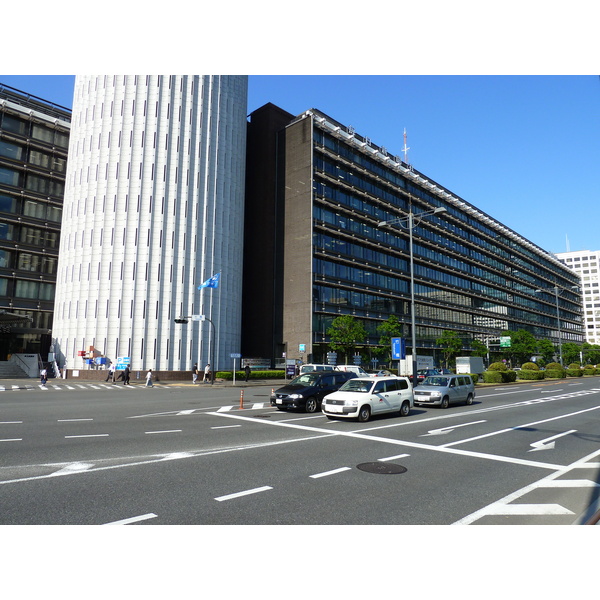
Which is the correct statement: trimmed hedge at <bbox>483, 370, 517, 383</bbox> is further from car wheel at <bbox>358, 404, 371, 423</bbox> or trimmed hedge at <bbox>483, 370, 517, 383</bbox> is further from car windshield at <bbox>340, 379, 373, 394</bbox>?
car wheel at <bbox>358, 404, 371, 423</bbox>

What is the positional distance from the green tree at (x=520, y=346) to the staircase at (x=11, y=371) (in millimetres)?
73974

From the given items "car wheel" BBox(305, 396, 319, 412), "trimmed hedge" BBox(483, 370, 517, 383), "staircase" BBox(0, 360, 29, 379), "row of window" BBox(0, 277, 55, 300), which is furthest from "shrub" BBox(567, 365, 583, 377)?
"row of window" BBox(0, 277, 55, 300)

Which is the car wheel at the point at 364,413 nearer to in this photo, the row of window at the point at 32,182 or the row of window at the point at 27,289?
the row of window at the point at 27,289

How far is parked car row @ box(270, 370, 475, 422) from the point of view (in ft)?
53.4

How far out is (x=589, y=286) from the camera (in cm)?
16688

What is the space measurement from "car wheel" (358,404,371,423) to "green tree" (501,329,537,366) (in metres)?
70.2

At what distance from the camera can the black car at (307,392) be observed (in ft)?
62.1

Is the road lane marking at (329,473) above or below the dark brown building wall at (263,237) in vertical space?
below

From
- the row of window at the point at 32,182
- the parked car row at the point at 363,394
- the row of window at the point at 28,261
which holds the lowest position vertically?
the parked car row at the point at 363,394

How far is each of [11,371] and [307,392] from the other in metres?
39.3

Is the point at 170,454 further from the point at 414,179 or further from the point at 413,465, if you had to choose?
the point at 414,179

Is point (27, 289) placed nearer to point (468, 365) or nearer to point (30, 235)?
point (30, 235)

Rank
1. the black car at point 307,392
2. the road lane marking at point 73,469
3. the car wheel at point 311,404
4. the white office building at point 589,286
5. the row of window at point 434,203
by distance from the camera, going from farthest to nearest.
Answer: the white office building at point 589,286
the row of window at point 434,203
the car wheel at point 311,404
the black car at point 307,392
the road lane marking at point 73,469

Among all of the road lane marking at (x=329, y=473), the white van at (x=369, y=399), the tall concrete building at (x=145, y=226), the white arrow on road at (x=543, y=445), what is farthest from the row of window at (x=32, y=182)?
the white arrow on road at (x=543, y=445)
